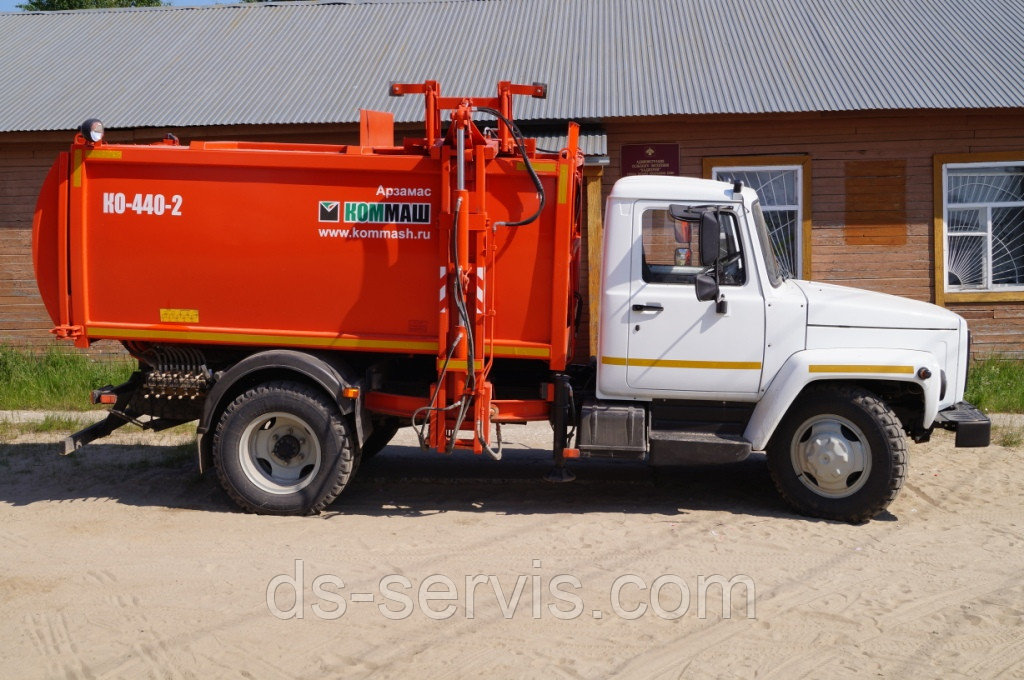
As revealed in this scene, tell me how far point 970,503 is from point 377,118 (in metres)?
5.19

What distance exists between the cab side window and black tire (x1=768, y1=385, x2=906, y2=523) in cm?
101

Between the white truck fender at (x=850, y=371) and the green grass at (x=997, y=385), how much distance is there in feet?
15.4

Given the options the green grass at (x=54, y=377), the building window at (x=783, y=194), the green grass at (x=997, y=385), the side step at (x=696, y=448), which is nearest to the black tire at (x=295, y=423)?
the side step at (x=696, y=448)

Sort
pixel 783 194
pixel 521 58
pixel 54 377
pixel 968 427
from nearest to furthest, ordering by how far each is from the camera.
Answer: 1. pixel 968 427
2. pixel 54 377
3. pixel 783 194
4. pixel 521 58

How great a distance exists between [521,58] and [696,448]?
9.08 meters

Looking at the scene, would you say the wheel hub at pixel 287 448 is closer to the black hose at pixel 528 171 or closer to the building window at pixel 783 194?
the black hose at pixel 528 171

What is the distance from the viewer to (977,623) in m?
4.61

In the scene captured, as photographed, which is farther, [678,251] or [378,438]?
[378,438]

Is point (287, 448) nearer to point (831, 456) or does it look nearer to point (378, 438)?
point (378, 438)

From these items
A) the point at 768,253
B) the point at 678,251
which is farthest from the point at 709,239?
the point at 768,253

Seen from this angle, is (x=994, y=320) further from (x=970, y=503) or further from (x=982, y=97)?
(x=970, y=503)

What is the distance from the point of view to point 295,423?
6648 mm

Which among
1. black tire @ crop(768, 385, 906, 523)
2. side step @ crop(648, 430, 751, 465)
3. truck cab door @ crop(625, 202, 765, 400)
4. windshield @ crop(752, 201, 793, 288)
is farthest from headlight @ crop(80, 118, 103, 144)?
black tire @ crop(768, 385, 906, 523)

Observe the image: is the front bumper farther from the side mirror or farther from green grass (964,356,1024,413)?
green grass (964,356,1024,413)
